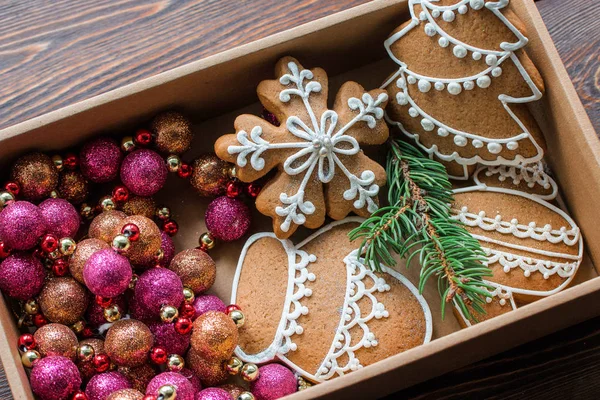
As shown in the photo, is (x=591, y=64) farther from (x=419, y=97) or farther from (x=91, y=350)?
(x=91, y=350)

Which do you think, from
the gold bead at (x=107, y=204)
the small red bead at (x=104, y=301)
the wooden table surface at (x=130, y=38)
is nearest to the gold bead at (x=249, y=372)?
the small red bead at (x=104, y=301)

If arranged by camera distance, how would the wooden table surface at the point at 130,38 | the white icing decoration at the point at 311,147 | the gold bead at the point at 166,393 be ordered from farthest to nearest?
1. the wooden table surface at the point at 130,38
2. the white icing decoration at the point at 311,147
3. the gold bead at the point at 166,393

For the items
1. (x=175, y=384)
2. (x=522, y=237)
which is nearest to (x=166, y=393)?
(x=175, y=384)

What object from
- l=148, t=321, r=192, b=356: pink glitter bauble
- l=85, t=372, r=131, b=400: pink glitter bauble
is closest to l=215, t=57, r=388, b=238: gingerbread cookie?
l=148, t=321, r=192, b=356: pink glitter bauble

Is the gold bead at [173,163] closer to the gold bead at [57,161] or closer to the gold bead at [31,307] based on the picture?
the gold bead at [57,161]

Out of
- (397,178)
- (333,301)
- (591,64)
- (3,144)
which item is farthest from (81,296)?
(591,64)

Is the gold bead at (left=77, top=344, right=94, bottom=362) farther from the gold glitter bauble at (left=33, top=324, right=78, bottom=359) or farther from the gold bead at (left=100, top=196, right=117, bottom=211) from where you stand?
the gold bead at (left=100, top=196, right=117, bottom=211)
